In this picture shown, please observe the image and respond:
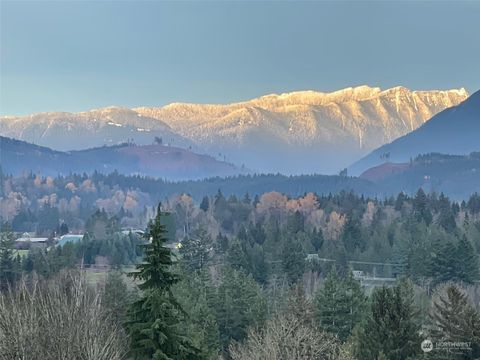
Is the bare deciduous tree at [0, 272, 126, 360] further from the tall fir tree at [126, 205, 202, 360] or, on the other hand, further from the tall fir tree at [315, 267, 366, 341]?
the tall fir tree at [315, 267, 366, 341]

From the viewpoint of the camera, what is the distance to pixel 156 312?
2052cm

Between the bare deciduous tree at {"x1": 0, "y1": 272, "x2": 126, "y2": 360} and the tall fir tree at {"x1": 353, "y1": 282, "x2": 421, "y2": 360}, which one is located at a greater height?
the bare deciduous tree at {"x1": 0, "y1": 272, "x2": 126, "y2": 360}

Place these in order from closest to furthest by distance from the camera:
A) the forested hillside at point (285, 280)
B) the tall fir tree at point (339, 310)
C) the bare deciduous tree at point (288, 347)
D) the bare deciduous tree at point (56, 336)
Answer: the bare deciduous tree at point (56, 336) → the forested hillside at point (285, 280) → the bare deciduous tree at point (288, 347) → the tall fir tree at point (339, 310)

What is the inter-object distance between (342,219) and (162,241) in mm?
105168

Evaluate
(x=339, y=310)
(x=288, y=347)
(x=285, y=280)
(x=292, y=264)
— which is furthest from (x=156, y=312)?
(x=292, y=264)

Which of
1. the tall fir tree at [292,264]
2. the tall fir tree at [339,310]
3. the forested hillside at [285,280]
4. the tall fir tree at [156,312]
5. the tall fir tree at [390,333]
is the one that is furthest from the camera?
the tall fir tree at [292,264]

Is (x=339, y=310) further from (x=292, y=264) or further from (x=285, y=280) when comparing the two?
(x=292, y=264)

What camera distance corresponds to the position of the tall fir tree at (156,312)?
67.2 feet

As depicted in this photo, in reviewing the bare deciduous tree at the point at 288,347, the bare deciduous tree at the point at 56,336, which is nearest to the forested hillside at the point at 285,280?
the bare deciduous tree at the point at 288,347

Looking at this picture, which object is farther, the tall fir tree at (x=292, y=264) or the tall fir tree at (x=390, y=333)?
the tall fir tree at (x=292, y=264)

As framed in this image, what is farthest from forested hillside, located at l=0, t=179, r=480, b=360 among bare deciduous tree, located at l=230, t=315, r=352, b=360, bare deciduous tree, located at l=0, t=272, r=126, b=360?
bare deciduous tree, located at l=0, t=272, r=126, b=360

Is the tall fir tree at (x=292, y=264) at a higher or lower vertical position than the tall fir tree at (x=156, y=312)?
lower

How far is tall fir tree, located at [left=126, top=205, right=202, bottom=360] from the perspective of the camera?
20484mm

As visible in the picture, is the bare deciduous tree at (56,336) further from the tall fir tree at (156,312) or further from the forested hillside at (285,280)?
the tall fir tree at (156,312)
